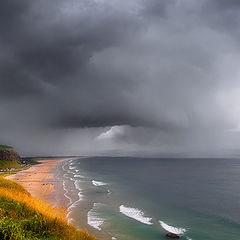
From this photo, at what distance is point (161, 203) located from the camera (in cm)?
6606

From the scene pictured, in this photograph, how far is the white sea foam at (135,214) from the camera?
4678 centimetres

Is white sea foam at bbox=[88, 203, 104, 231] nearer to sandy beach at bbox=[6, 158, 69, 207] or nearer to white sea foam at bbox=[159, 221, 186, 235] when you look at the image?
sandy beach at bbox=[6, 158, 69, 207]

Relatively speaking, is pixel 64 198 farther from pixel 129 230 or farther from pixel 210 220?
pixel 210 220

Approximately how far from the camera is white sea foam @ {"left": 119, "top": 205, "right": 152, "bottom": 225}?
4678cm

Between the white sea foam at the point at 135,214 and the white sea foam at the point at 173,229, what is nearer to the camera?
the white sea foam at the point at 173,229

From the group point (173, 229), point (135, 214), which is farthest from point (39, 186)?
point (173, 229)

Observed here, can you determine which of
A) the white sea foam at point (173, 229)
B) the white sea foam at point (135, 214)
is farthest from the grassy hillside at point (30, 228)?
the white sea foam at point (135, 214)

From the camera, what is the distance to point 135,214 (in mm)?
51906

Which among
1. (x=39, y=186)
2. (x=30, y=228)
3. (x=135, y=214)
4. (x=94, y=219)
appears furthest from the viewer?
(x=39, y=186)

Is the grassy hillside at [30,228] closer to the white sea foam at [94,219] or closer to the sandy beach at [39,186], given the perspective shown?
the white sea foam at [94,219]

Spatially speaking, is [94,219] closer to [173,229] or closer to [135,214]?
[135,214]

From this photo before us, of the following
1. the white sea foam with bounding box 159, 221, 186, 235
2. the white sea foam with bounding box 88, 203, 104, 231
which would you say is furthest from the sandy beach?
the white sea foam with bounding box 159, 221, 186, 235

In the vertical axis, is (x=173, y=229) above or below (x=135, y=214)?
above

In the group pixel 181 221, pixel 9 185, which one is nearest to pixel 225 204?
pixel 181 221
